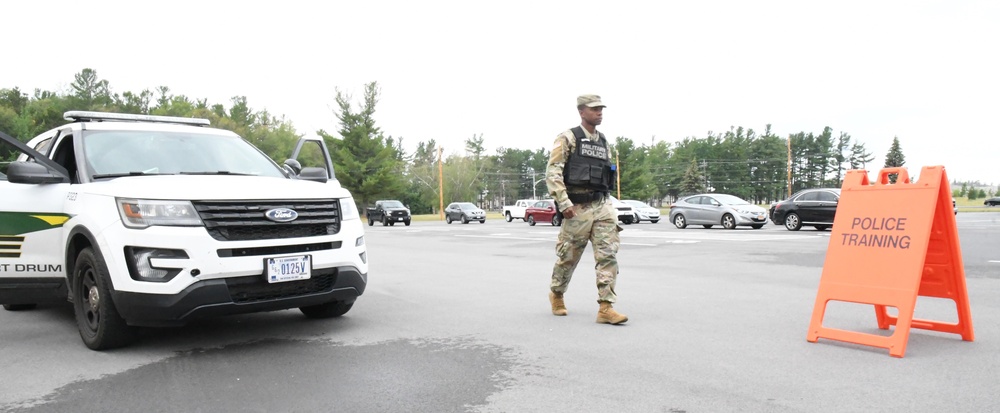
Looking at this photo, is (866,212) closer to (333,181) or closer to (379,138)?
(333,181)

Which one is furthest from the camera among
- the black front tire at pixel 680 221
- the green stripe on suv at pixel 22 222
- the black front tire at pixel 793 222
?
the black front tire at pixel 680 221

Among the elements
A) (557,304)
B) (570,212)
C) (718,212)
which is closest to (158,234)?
(570,212)

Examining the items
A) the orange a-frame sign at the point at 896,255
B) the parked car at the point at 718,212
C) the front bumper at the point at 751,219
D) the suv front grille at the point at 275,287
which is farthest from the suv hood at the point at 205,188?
the parked car at the point at 718,212

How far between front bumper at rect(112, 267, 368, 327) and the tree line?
54934mm

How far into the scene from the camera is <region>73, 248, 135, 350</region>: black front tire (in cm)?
463

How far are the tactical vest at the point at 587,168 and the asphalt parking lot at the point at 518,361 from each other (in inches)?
47.3

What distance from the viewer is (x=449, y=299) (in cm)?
746

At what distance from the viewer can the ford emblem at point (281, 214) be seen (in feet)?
15.8

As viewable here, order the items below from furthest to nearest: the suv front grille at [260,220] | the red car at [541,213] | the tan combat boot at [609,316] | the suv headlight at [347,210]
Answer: the red car at [541,213] < the tan combat boot at [609,316] < the suv headlight at [347,210] < the suv front grille at [260,220]

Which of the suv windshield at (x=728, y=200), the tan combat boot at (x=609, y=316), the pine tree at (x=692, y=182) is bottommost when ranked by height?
the tan combat boot at (x=609, y=316)

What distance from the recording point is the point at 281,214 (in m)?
4.86

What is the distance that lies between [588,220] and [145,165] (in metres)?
3.67

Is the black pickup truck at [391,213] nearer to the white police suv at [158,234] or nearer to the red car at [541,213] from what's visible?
the red car at [541,213]

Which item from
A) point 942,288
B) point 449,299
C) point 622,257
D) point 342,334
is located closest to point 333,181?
point 342,334
